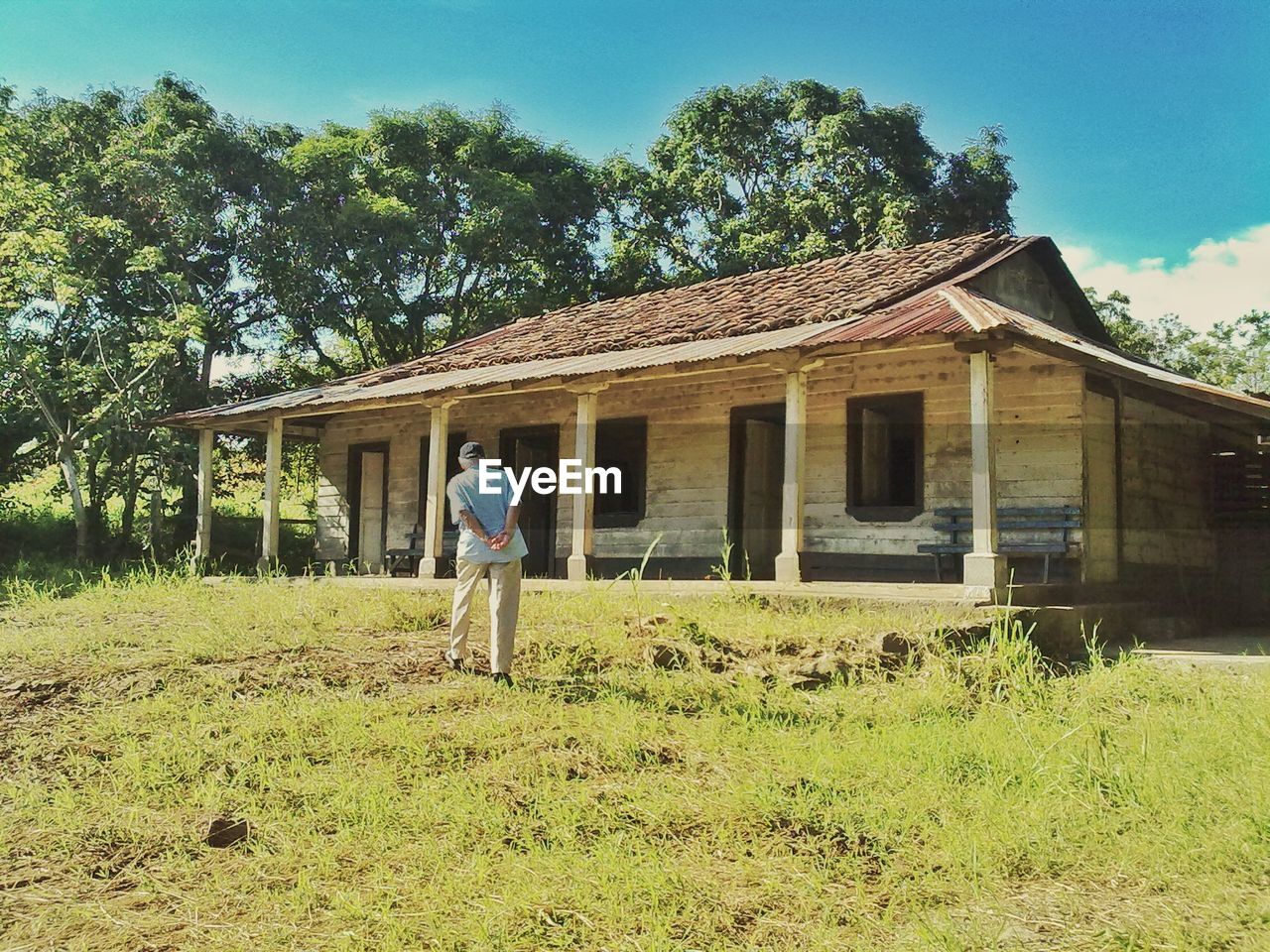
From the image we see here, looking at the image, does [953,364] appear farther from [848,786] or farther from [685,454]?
[848,786]

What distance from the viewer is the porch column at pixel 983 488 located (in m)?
8.56

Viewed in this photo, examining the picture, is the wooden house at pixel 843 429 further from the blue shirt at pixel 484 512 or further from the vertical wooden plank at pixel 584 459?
the blue shirt at pixel 484 512

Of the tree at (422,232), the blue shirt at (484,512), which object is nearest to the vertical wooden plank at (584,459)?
the blue shirt at (484,512)

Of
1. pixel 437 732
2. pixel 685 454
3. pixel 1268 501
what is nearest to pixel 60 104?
pixel 685 454

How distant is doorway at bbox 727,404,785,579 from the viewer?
13188mm

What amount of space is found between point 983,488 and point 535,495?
314 inches

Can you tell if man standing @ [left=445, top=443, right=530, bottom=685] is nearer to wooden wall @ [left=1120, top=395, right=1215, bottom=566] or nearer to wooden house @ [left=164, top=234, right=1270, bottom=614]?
wooden house @ [left=164, top=234, right=1270, bottom=614]

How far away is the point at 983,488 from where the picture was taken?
896cm

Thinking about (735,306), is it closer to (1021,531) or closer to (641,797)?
(1021,531)

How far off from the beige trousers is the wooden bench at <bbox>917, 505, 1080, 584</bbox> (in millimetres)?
5683

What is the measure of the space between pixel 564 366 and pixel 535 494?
11.2 ft

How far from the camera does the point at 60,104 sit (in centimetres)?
2061

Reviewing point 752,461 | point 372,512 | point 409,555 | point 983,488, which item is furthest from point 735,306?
point 372,512

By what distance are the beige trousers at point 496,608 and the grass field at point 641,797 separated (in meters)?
0.23
